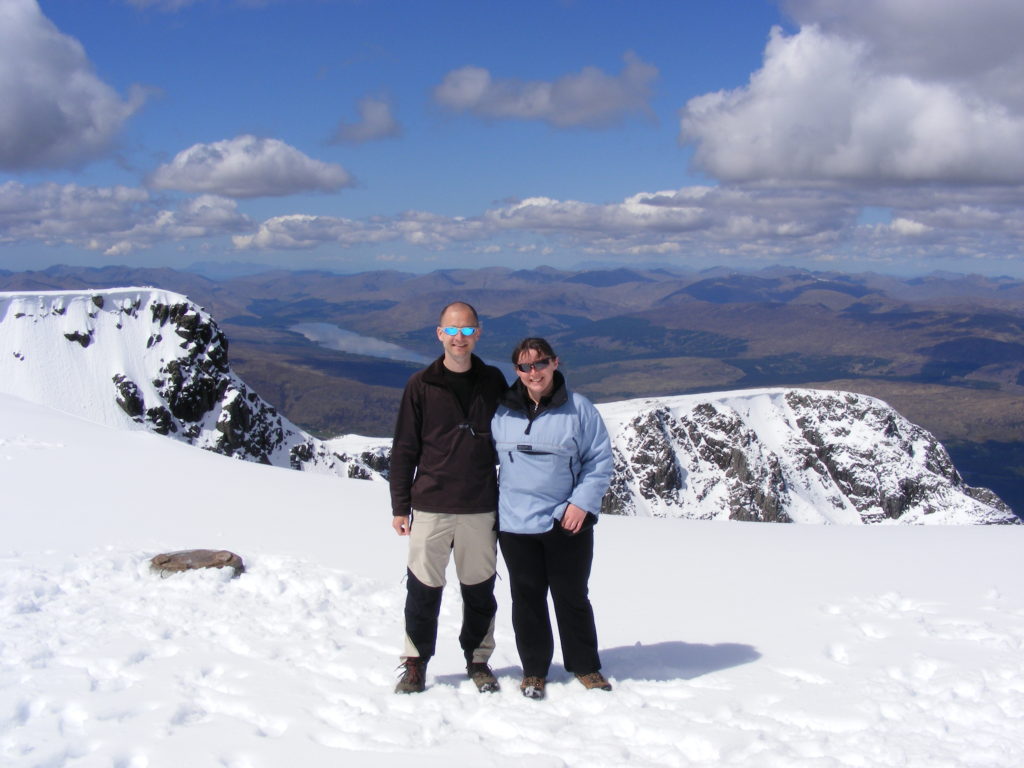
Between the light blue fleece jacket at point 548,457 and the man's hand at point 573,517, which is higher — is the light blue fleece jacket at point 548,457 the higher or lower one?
the higher one

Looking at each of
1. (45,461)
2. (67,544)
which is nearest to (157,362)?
(45,461)

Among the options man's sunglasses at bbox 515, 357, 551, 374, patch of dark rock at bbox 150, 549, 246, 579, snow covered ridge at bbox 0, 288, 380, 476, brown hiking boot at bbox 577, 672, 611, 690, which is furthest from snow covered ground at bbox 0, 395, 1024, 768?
snow covered ridge at bbox 0, 288, 380, 476

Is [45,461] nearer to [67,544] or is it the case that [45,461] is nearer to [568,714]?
[67,544]

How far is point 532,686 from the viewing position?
6.72 meters

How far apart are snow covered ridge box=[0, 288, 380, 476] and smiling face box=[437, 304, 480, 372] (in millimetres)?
83605

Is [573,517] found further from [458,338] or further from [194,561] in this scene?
[194,561]

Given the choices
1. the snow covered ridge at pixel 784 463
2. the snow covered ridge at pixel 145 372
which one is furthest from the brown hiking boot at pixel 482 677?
the snow covered ridge at pixel 784 463

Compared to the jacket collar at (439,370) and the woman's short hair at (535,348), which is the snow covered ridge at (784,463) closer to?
the jacket collar at (439,370)

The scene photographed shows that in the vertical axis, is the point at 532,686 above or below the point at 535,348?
below

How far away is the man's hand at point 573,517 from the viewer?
643 centimetres

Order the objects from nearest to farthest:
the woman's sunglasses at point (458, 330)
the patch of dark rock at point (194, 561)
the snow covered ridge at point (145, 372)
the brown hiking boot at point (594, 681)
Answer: the woman's sunglasses at point (458, 330) < the brown hiking boot at point (594, 681) < the patch of dark rock at point (194, 561) < the snow covered ridge at point (145, 372)

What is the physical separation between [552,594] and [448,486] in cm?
145

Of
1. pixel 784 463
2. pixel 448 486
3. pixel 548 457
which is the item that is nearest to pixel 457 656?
pixel 448 486

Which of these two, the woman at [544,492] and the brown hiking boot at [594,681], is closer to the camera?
the woman at [544,492]
